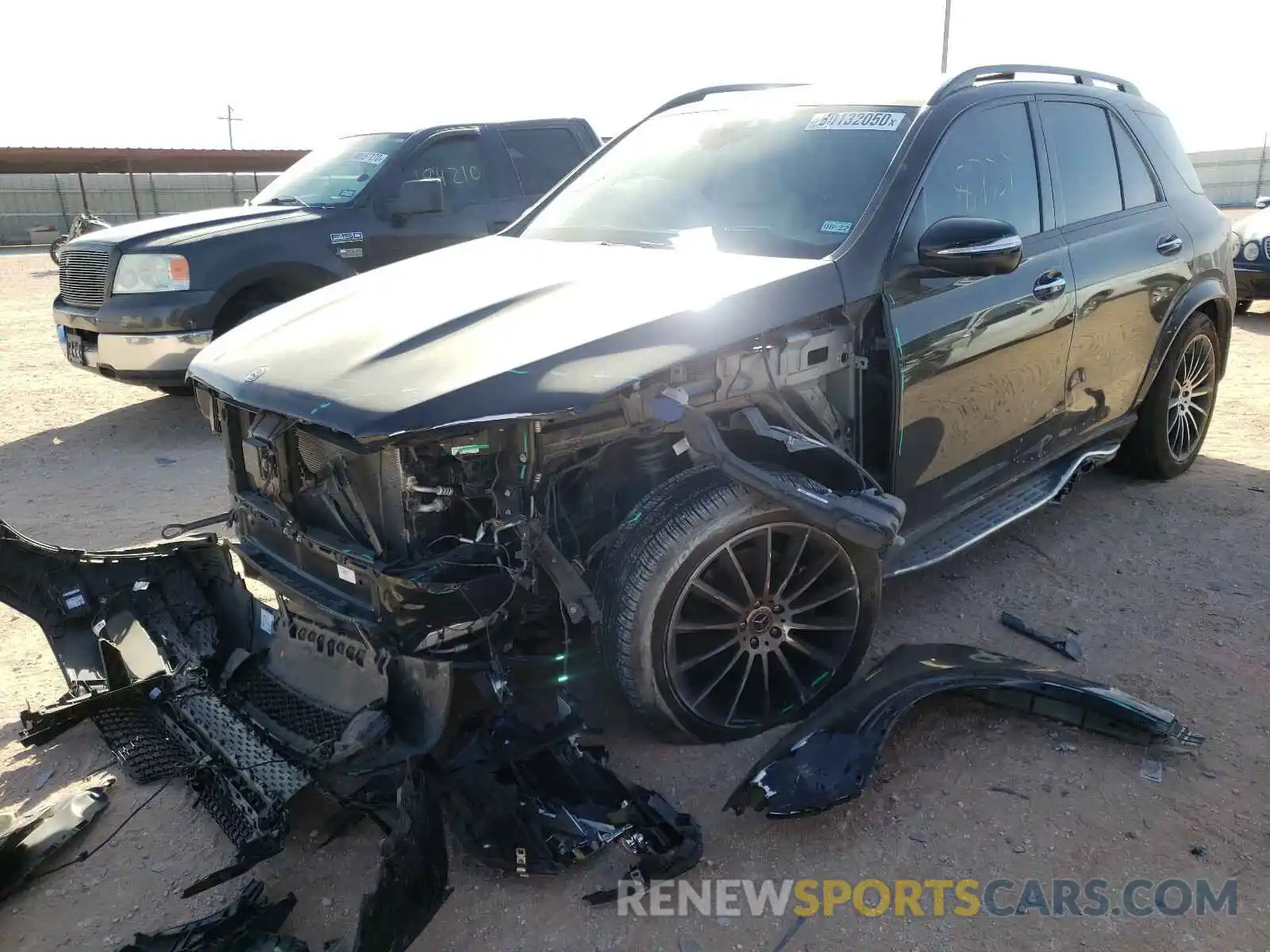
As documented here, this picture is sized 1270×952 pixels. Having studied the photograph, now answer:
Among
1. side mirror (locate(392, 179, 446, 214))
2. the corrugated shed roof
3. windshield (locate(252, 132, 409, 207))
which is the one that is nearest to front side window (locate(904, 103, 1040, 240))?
side mirror (locate(392, 179, 446, 214))

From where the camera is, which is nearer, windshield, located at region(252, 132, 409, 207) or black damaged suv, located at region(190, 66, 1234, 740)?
black damaged suv, located at region(190, 66, 1234, 740)

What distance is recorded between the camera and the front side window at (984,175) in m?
3.53

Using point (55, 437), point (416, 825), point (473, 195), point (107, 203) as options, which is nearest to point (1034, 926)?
point (416, 825)

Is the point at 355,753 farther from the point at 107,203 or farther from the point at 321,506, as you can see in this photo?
the point at 107,203

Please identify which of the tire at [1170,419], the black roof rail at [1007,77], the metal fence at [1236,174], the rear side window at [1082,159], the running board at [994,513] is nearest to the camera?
the running board at [994,513]

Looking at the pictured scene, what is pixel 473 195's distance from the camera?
24.8 ft

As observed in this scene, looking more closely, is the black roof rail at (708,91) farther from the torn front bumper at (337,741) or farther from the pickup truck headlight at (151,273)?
the pickup truck headlight at (151,273)

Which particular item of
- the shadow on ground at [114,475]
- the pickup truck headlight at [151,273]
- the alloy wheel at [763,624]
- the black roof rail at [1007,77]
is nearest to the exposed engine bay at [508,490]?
the alloy wheel at [763,624]

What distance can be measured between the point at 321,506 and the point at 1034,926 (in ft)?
7.58

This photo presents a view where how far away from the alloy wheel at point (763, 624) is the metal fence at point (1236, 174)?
110 ft

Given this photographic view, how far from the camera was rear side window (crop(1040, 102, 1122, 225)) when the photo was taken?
4.17m

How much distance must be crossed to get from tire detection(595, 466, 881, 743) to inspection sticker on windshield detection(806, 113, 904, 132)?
151cm

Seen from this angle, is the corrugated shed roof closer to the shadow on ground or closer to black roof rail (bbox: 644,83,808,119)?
the shadow on ground

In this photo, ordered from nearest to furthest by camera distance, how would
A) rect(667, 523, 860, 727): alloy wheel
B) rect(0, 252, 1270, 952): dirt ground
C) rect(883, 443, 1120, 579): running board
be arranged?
rect(0, 252, 1270, 952): dirt ground < rect(667, 523, 860, 727): alloy wheel < rect(883, 443, 1120, 579): running board
